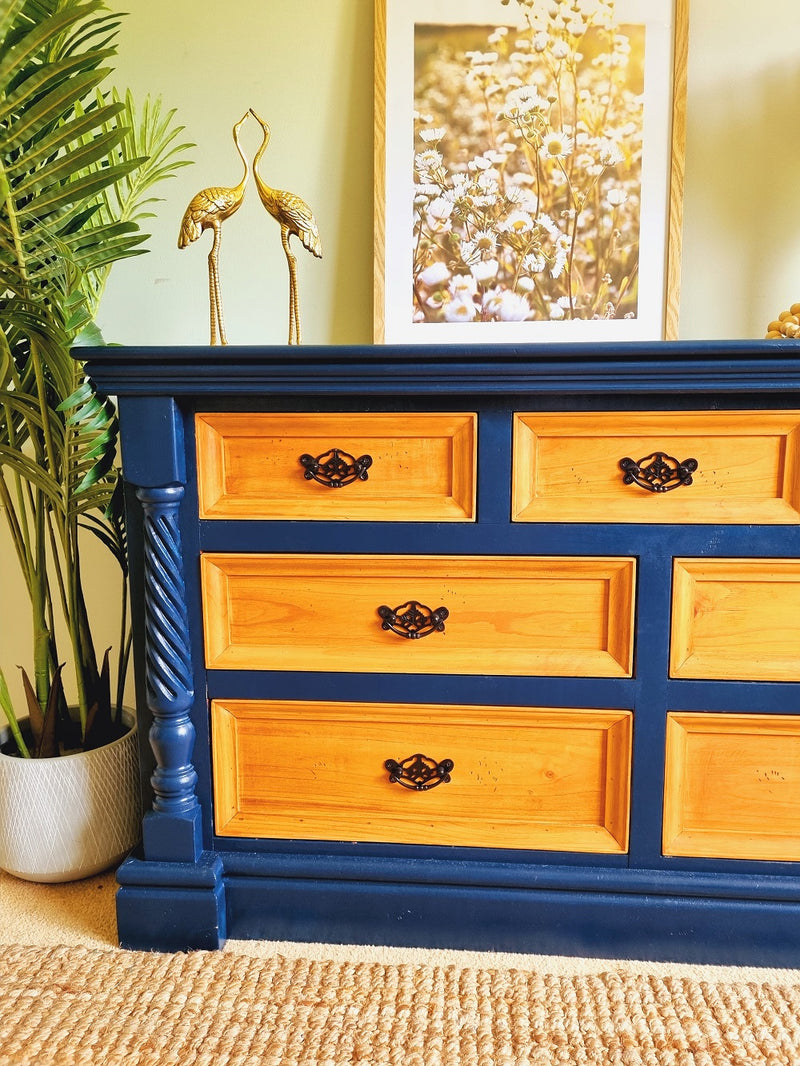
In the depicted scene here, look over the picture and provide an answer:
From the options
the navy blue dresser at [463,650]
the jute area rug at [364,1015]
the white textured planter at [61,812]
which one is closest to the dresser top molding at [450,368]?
the navy blue dresser at [463,650]

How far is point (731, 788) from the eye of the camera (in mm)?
1124

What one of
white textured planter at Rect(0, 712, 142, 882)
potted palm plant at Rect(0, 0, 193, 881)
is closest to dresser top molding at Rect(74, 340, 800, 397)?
potted palm plant at Rect(0, 0, 193, 881)

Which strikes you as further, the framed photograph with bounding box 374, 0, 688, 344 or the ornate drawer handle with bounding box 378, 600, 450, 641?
the framed photograph with bounding box 374, 0, 688, 344

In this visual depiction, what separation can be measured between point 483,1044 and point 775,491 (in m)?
0.85

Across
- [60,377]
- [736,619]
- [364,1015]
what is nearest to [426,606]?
[736,619]

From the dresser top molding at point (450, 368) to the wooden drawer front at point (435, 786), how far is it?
49cm

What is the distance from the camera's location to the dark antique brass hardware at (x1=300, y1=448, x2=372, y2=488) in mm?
1100

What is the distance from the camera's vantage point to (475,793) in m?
1.16

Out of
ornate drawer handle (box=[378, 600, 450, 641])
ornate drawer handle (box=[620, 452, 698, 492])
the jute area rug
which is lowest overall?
the jute area rug

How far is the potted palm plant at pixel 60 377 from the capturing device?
1.10 meters

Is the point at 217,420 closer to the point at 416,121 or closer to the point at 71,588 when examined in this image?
the point at 71,588

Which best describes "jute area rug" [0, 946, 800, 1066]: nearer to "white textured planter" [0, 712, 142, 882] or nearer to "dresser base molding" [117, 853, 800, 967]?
"dresser base molding" [117, 853, 800, 967]

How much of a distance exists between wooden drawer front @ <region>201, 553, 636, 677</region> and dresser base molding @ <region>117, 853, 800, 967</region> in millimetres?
317

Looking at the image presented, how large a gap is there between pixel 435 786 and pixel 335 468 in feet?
1.69
